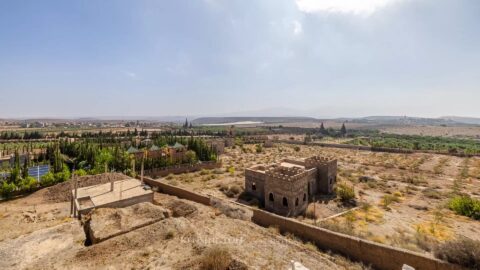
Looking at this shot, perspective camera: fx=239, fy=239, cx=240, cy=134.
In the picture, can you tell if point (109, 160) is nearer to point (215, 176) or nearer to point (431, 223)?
point (215, 176)

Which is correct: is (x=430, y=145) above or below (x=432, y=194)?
below

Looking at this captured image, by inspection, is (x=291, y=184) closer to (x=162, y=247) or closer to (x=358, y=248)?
(x=358, y=248)

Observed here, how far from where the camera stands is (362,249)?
396 inches

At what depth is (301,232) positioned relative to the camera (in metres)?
11.8

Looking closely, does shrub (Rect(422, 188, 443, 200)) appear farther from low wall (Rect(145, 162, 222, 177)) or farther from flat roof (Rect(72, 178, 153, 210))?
flat roof (Rect(72, 178, 153, 210))

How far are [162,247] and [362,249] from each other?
8.37 m

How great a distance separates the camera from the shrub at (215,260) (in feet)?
26.0

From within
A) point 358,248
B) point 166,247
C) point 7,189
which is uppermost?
point 166,247

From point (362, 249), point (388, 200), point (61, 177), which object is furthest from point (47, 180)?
point (388, 200)

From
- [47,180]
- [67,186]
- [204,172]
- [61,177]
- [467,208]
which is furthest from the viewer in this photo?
[204,172]

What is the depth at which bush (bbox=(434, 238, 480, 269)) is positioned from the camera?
8102 millimetres

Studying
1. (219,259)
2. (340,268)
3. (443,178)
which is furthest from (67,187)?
(443,178)

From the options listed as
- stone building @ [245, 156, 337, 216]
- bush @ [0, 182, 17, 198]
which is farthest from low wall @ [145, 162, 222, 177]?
stone building @ [245, 156, 337, 216]

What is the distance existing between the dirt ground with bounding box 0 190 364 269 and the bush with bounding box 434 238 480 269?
305cm
